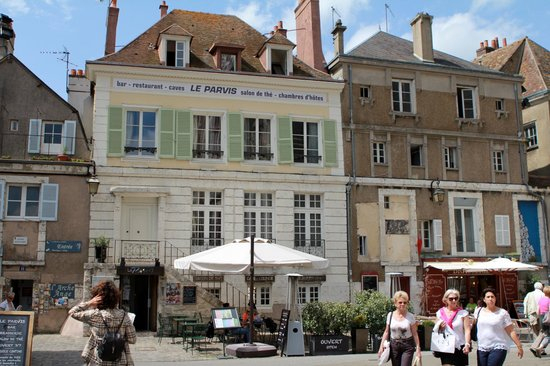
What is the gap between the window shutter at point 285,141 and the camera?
69.9 feet

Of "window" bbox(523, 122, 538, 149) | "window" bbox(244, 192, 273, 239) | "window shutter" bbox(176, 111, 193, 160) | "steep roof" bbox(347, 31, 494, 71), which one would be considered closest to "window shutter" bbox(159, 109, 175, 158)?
"window shutter" bbox(176, 111, 193, 160)

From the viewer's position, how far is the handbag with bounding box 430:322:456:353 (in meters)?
7.90

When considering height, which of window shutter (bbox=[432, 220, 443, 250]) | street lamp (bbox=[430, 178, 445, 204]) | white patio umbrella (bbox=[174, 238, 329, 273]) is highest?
street lamp (bbox=[430, 178, 445, 204])

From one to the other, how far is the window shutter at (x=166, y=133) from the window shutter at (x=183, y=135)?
197mm

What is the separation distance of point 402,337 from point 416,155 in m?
16.7

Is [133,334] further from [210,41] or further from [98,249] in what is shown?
[210,41]

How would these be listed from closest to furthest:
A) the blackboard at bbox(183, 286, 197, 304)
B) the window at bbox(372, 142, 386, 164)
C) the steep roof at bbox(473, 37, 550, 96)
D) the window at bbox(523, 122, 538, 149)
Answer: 1. the blackboard at bbox(183, 286, 197, 304)
2. the window at bbox(372, 142, 386, 164)
3. the window at bbox(523, 122, 538, 149)
4. the steep roof at bbox(473, 37, 550, 96)

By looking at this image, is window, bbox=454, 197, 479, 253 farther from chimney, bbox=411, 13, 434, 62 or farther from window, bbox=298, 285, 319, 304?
window, bbox=298, 285, 319, 304

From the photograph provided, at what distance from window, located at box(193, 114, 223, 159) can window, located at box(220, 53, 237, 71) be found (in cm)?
180

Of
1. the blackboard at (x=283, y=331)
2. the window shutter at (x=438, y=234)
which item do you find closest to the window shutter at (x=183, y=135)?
the blackboard at (x=283, y=331)

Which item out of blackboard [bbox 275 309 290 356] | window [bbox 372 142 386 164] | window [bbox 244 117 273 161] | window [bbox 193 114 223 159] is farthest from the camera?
window [bbox 372 142 386 164]

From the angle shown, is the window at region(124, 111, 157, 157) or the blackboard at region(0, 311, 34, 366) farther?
the window at region(124, 111, 157, 157)

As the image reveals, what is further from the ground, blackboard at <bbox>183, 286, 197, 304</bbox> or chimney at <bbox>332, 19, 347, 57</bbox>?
chimney at <bbox>332, 19, 347, 57</bbox>

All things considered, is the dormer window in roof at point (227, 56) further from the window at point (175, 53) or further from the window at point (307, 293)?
the window at point (307, 293)
